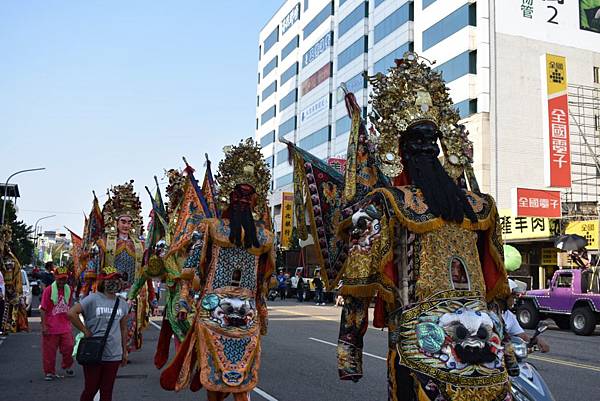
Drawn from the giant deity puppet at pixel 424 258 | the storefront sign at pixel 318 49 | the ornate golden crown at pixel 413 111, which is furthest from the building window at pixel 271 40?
the giant deity puppet at pixel 424 258

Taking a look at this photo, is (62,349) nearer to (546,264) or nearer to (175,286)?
(175,286)

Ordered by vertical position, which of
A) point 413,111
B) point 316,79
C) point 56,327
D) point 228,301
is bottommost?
point 56,327

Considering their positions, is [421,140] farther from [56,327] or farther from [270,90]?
[270,90]

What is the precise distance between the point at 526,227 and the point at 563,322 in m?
7.88

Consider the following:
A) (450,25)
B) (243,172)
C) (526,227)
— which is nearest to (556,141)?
(526,227)

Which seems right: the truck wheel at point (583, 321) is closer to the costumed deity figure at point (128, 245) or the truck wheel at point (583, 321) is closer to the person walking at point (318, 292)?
the costumed deity figure at point (128, 245)

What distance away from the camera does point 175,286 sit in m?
8.86

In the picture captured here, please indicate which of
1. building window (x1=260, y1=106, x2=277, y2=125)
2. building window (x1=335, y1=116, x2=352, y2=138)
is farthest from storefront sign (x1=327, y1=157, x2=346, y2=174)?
building window (x1=260, y1=106, x2=277, y2=125)

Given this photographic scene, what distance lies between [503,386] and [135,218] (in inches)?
380

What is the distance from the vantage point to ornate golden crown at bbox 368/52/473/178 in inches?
156

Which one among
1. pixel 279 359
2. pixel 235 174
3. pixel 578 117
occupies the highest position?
pixel 578 117

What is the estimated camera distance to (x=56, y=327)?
9.92 meters

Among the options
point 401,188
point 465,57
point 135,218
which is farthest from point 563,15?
point 401,188

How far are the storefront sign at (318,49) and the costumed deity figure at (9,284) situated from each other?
→ 4214 cm
